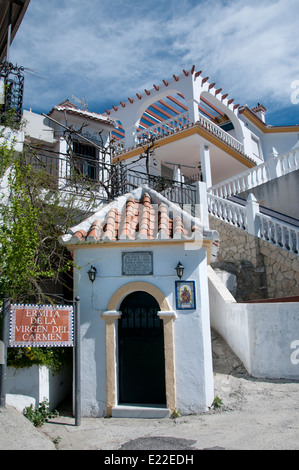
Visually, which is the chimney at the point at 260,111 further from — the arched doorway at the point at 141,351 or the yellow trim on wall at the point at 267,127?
the arched doorway at the point at 141,351

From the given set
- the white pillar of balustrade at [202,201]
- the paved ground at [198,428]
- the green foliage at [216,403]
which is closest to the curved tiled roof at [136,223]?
the green foliage at [216,403]

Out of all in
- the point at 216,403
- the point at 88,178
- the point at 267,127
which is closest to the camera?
the point at 216,403

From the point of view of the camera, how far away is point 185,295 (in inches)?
282

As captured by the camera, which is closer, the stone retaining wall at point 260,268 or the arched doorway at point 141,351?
the arched doorway at point 141,351

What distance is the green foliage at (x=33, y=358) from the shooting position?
6.59 meters

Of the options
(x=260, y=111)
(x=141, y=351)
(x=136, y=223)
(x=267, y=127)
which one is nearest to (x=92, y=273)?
(x=136, y=223)

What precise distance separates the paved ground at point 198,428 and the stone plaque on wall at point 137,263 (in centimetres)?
267

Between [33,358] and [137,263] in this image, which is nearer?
[33,358]

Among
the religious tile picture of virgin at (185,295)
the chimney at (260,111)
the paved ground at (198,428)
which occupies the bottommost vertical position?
the paved ground at (198,428)

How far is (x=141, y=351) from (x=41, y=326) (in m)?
2.07

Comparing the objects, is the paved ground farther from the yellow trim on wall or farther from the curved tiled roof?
the yellow trim on wall

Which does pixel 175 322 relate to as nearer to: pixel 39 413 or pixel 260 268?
pixel 39 413

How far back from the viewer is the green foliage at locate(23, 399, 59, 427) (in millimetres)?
6277

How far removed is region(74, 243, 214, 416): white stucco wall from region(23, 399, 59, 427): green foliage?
0.65 metres
